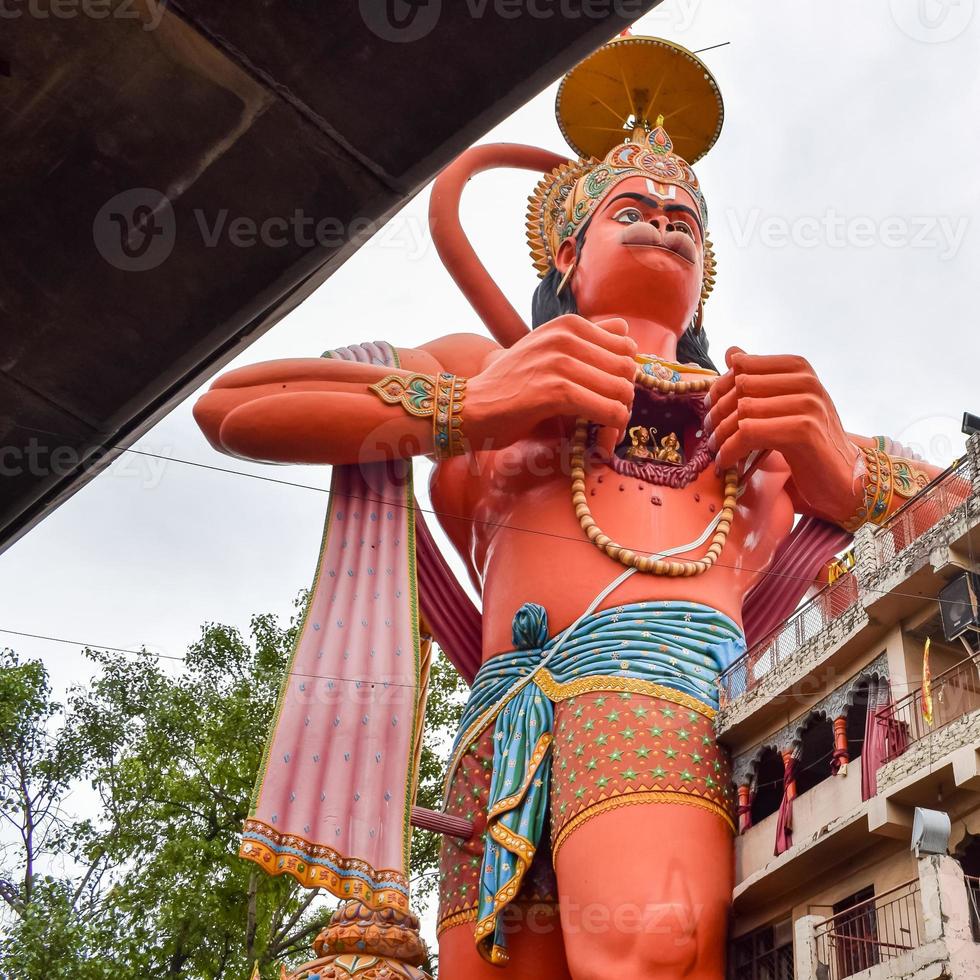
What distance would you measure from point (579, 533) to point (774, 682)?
5.20ft

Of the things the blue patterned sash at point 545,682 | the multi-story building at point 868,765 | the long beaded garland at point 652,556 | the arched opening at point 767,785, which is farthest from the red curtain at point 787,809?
the long beaded garland at point 652,556

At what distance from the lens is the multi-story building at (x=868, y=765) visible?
20.5 ft

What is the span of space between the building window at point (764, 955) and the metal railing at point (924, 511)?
2.24 metres

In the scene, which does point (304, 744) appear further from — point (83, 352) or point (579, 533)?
point (83, 352)

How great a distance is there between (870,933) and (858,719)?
145cm

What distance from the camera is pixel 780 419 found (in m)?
8.25

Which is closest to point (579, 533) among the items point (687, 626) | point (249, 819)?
point (687, 626)

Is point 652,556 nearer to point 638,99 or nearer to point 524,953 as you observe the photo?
point 524,953

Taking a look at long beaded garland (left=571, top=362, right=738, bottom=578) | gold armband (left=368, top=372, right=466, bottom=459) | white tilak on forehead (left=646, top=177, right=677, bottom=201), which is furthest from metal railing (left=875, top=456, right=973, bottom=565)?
white tilak on forehead (left=646, top=177, right=677, bottom=201)

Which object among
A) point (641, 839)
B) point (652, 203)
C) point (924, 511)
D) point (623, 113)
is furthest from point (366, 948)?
point (623, 113)

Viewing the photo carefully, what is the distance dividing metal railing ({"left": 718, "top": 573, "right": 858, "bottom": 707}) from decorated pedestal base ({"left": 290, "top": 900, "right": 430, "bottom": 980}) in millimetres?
2381

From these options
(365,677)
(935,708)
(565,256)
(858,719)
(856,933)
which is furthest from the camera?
(565,256)

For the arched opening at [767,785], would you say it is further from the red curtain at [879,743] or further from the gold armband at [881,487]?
the gold armband at [881,487]

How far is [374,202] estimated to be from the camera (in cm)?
136
